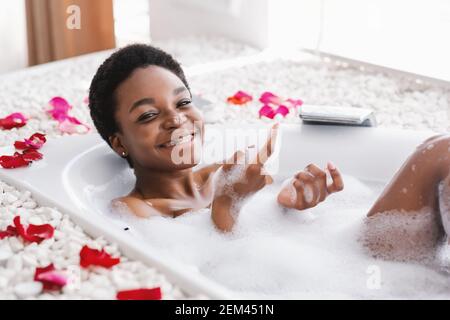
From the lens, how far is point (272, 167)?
2.21m

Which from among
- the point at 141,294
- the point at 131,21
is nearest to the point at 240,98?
the point at 141,294

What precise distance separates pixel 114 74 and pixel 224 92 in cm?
112

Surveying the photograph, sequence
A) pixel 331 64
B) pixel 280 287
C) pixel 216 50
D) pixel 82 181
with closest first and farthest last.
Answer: pixel 280 287
pixel 82 181
pixel 331 64
pixel 216 50

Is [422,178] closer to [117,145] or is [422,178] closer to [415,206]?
[415,206]

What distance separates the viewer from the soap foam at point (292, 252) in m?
1.64

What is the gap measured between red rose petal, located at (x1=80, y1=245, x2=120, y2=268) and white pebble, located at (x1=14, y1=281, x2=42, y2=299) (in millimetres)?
106

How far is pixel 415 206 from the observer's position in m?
1.68

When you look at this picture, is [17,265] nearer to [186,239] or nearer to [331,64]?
[186,239]

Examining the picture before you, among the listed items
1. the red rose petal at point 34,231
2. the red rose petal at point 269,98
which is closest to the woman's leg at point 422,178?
the red rose petal at point 34,231

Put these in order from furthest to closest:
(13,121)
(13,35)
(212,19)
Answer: (212,19) < (13,35) < (13,121)

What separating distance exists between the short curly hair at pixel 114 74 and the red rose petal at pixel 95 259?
51 centimetres

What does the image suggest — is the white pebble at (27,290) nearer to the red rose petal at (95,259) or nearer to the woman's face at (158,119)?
the red rose petal at (95,259)

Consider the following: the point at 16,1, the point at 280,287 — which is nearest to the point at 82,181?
the point at 280,287

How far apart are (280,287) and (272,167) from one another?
2.11 feet
